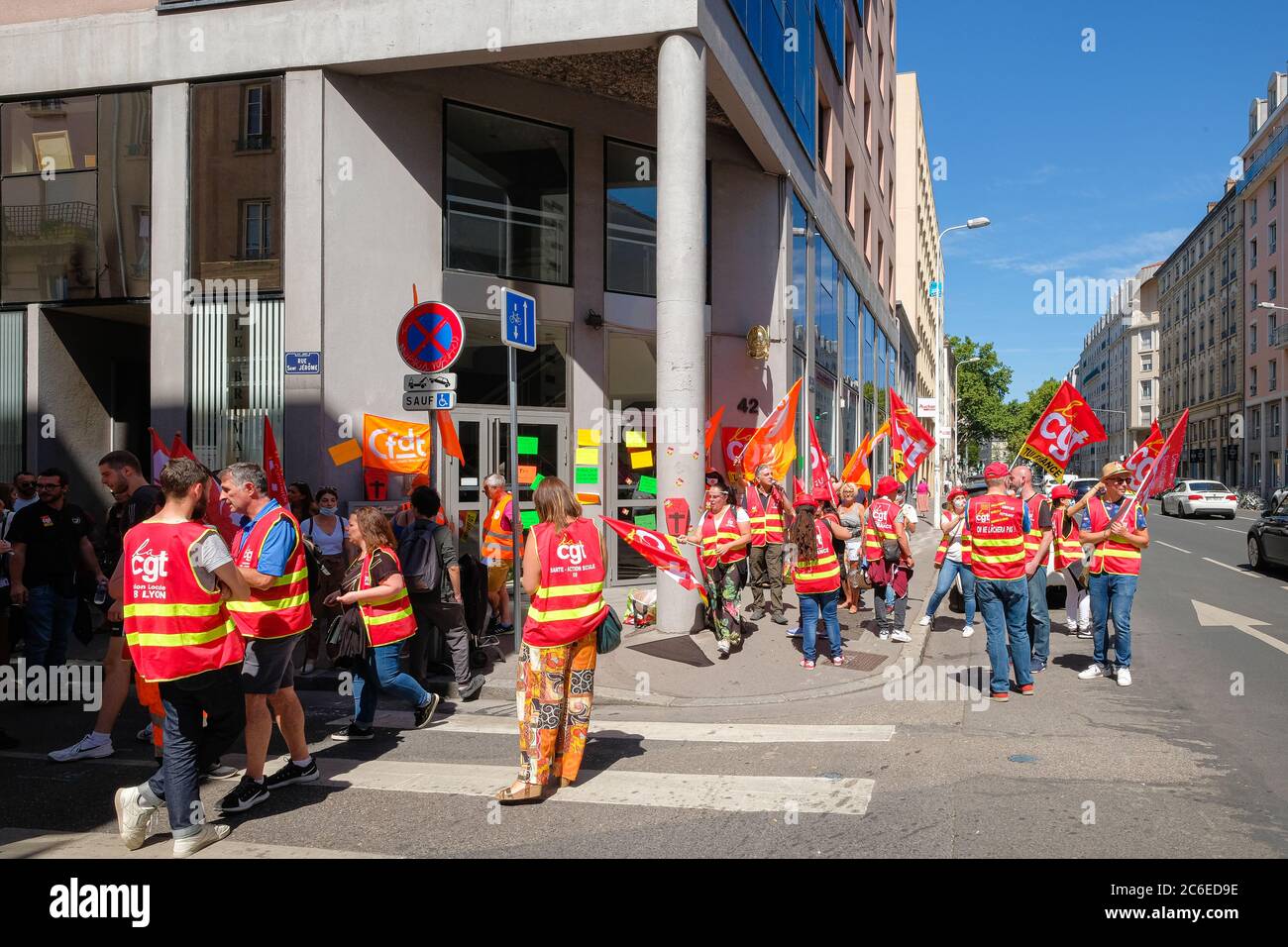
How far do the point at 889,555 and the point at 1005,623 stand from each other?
2.19 meters

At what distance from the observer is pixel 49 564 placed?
723 centimetres

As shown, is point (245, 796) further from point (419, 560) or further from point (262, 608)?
point (419, 560)

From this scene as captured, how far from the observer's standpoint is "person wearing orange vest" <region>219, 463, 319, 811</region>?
193 inches

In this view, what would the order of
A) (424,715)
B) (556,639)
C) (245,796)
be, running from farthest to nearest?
(424,715) → (556,639) → (245,796)

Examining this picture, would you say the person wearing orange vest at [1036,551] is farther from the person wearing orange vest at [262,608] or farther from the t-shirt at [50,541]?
the t-shirt at [50,541]

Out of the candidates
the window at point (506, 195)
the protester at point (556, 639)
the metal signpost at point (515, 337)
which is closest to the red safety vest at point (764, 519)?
the metal signpost at point (515, 337)

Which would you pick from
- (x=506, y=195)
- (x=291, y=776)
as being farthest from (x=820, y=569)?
(x=506, y=195)

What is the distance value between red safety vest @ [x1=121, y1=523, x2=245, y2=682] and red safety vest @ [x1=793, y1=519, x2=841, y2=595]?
535 centimetres

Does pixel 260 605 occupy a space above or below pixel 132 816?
above

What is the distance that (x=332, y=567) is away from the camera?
895 centimetres

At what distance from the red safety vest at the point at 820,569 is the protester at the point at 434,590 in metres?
3.05

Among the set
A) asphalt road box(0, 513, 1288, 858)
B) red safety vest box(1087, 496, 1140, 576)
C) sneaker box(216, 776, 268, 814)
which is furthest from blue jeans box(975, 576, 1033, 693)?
sneaker box(216, 776, 268, 814)

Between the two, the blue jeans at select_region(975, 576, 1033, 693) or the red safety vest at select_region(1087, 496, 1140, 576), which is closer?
the blue jeans at select_region(975, 576, 1033, 693)

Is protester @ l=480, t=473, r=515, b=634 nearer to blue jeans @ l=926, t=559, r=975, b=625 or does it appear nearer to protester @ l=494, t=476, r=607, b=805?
protester @ l=494, t=476, r=607, b=805
